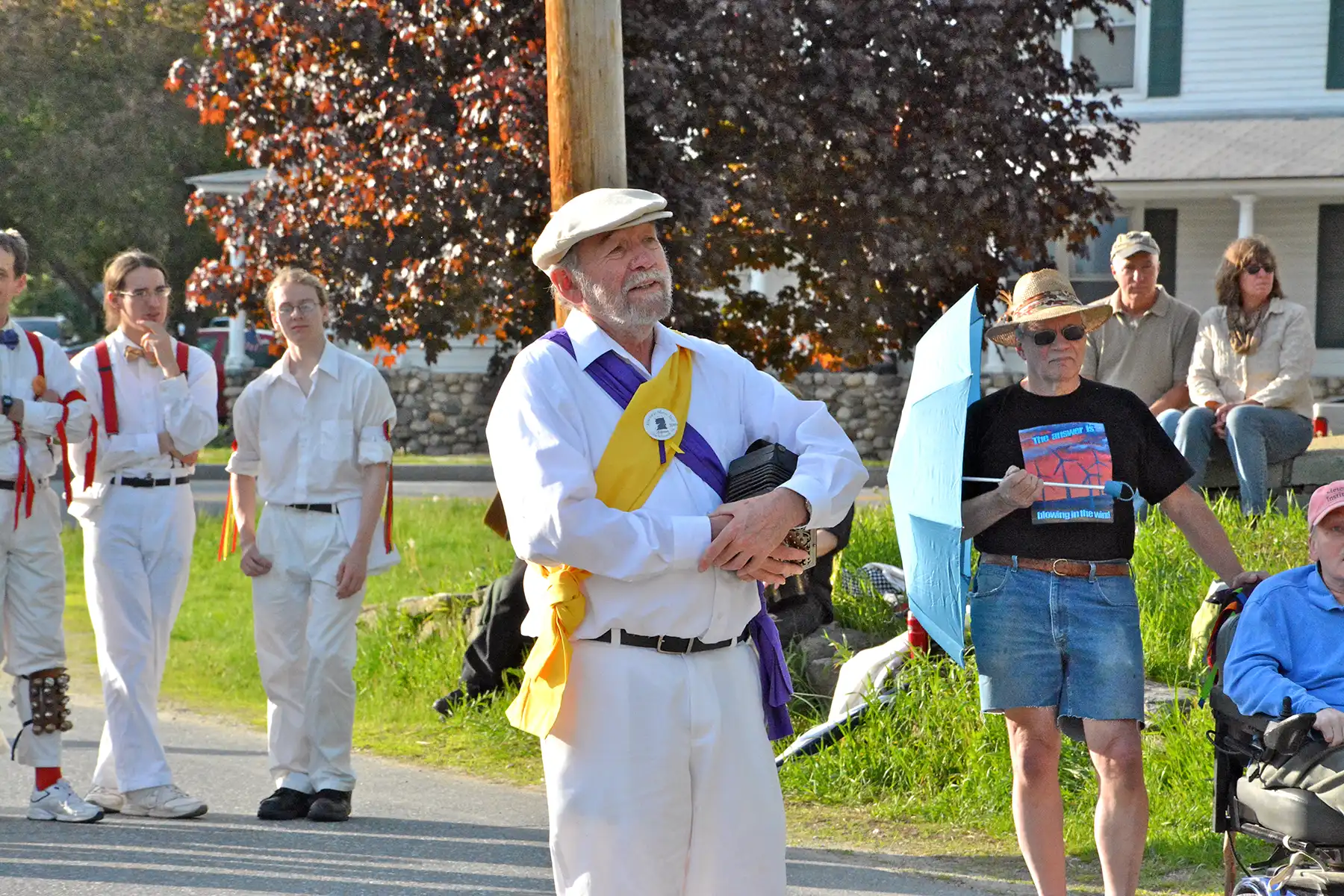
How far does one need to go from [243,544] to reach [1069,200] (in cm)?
591

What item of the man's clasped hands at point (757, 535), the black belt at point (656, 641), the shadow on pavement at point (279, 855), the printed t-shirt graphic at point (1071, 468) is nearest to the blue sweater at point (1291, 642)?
the printed t-shirt graphic at point (1071, 468)

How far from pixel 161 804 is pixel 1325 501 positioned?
15.4 ft

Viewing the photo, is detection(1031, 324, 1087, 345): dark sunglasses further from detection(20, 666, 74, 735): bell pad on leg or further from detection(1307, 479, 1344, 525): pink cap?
detection(20, 666, 74, 735): bell pad on leg

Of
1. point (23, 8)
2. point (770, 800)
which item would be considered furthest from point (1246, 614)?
point (23, 8)

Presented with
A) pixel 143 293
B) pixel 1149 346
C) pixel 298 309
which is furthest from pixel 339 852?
pixel 1149 346

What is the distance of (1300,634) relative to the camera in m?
4.95

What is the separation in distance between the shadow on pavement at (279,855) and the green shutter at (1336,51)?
18.3m

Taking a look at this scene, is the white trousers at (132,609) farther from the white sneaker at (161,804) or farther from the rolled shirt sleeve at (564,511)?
the rolled shirt sleeve at (564,511)

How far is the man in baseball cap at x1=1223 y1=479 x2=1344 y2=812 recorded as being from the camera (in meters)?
4.81

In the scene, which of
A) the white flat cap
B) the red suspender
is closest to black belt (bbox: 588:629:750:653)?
the white flat cap

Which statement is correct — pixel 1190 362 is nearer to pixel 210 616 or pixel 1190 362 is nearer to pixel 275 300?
pixel 275 300

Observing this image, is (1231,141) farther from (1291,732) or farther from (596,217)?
(596,217)

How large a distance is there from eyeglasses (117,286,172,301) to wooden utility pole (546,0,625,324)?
203 centimetres

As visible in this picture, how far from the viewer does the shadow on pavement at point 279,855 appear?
19.8 ft
